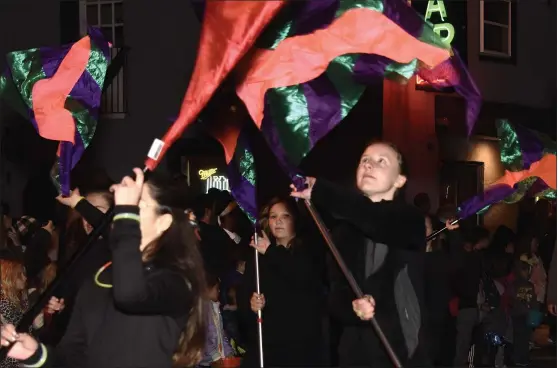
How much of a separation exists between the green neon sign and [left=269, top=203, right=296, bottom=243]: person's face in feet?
38.2

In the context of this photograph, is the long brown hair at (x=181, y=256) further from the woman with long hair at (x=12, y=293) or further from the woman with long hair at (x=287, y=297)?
the woman with long hair at (x=287, y=297)

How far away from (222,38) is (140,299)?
4.58 ft

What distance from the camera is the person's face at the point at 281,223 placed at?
759cm

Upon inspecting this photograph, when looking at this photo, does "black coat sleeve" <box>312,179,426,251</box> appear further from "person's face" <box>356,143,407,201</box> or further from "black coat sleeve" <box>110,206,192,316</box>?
"black coat sleeve" <box>110,206,192,316</box>

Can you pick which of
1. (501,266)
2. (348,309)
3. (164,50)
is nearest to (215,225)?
(348,309)

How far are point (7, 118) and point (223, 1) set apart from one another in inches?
507

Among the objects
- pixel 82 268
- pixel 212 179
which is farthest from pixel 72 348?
pixel 212 179

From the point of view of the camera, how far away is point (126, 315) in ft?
13.1

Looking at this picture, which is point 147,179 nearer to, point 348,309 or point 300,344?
point 348,309

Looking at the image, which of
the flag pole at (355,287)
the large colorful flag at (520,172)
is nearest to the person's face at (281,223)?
the large colorful flag at (520,172)

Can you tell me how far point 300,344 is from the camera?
23.6 ft

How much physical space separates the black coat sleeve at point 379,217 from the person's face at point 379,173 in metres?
0.15

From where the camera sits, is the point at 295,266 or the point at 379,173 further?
the point at 295,266

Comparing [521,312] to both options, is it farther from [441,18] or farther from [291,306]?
[441,18]
